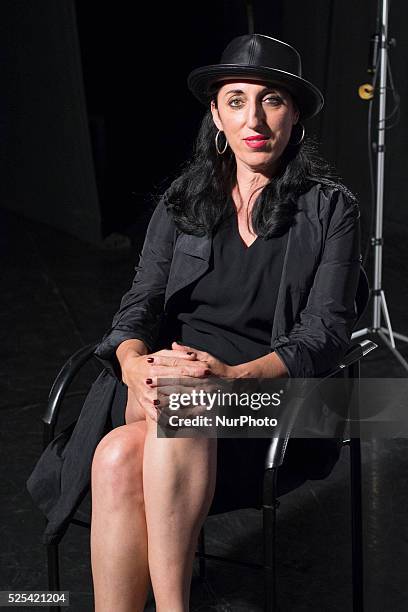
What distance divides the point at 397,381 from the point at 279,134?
1.81 m

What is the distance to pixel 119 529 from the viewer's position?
220cm

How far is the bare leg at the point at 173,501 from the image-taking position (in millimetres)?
2152

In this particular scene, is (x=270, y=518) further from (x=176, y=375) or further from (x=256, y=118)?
(x=256, y=118)

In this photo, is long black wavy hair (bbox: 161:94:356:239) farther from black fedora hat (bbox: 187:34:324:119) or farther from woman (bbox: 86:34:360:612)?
black fedora hat (bbox: 187:34:324:119)

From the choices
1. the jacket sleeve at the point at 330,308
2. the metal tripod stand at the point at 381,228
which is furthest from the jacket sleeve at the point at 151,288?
the metal tripod stand at the point at 381,228

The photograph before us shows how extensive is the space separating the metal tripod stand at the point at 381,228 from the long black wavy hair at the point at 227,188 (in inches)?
Answer: 57.9

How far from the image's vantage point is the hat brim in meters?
2.29

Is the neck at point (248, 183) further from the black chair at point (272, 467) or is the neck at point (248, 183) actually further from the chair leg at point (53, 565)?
the chair leg at point (53, 565)

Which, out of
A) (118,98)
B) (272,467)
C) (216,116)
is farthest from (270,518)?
(118,98)

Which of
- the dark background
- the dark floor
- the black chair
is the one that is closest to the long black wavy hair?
the black chair

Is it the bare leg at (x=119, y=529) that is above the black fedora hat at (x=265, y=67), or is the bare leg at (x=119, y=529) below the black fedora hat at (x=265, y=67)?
below

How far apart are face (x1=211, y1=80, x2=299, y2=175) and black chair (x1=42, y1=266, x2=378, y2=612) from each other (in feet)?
1.16

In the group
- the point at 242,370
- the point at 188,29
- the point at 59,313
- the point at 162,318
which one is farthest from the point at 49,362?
the point at 188,29

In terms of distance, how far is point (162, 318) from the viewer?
2.56 metres
